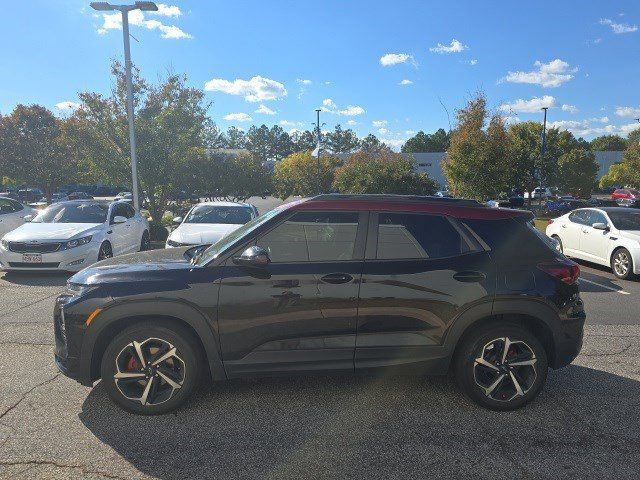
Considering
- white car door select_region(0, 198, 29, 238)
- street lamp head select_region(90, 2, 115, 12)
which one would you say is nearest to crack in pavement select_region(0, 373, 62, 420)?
white car door select_region(0, 198, 29, 238)

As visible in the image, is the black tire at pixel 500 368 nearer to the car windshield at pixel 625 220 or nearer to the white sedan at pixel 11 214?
the car windshield at pixel 625 220

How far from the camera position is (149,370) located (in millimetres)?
3400

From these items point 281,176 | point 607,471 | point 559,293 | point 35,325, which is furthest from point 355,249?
point 281,176

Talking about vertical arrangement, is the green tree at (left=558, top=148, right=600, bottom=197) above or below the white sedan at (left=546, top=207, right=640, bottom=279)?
above

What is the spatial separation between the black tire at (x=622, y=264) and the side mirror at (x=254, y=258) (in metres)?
8.70

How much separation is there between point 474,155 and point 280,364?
17.7 metres

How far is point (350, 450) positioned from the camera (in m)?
3.08

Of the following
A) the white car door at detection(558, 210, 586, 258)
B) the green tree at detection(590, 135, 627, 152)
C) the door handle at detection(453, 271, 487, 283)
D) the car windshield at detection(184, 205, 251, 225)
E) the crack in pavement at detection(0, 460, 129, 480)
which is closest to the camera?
the crack in pavement at detection(0, 460, 129, 480)

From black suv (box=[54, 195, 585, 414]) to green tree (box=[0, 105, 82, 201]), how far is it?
24333 mm

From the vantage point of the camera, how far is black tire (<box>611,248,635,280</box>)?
9.00 metres

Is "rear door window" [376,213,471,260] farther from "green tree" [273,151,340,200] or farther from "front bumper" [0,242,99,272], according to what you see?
"green tree" [273,151,340,200]

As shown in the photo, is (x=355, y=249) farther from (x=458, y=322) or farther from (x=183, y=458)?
(x=183, y=458)

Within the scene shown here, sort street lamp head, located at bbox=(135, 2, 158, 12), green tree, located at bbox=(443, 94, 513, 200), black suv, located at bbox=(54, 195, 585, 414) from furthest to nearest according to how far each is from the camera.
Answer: green tree, located at bbox=(443, 94, 513, 200) → street lamp head, located at bbox=(135, 2, 158, 12) → black suv, located at bbox=(54, 195, 585, 414)

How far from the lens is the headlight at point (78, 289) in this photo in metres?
3.38
